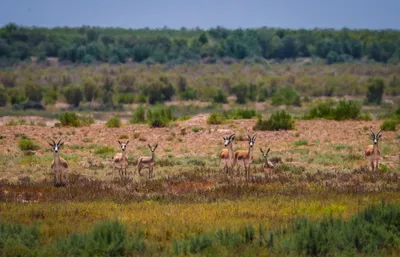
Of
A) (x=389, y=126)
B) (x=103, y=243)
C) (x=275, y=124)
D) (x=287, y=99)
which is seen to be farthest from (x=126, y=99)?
(x=103, y=243)

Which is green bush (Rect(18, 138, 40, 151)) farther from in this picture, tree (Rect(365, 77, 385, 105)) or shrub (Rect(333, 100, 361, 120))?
tree (Rect(365, 77, 385, 105))

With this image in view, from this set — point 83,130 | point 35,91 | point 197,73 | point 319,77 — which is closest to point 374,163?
point 83,130

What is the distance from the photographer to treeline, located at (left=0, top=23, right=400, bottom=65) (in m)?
116

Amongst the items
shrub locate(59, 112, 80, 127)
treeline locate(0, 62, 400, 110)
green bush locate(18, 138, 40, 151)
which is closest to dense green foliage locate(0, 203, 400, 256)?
green bush locate(18, 138, 40, 151)

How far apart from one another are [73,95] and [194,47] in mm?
55764

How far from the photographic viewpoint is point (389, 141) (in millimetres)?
34469

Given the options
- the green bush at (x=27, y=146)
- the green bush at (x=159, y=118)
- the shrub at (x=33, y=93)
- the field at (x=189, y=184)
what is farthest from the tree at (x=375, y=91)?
the green bush at (x=27, y=146)

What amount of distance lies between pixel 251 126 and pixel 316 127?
10.8 ft

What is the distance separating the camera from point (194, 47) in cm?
12644

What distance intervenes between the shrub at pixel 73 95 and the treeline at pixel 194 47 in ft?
121

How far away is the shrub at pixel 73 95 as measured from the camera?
72.6 m

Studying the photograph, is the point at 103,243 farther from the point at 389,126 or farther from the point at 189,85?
the point at 189,85

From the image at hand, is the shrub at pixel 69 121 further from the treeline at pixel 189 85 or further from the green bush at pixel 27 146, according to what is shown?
the treeline at pixel 189 85

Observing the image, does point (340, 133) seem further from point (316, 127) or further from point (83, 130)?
point (83, 130)
